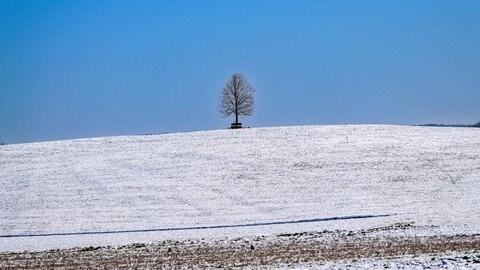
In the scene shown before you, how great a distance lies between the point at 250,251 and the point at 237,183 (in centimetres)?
1739

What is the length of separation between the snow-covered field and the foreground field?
0.07 m

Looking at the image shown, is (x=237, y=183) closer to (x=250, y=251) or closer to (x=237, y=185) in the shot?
(x=237, y=185)

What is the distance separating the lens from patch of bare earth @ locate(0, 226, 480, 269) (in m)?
17.0

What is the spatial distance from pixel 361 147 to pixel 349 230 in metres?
20.3

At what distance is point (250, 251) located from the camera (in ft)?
61.5

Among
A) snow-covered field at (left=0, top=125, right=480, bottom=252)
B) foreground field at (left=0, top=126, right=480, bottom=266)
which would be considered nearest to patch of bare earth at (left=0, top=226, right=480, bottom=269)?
foreground field at (left=0, top=126, right=480, bottom=266)

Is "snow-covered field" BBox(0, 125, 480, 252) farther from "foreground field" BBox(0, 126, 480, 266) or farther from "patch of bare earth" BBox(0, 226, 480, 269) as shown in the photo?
"patch of bare earth" BBox(0, 226, 480, 269)

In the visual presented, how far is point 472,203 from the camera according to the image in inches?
1168

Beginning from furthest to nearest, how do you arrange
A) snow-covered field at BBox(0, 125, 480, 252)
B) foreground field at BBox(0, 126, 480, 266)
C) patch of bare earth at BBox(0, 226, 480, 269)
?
snow-covered field at BBox(0, 125, 480, 252) < foreground field at BBox(0, 126, 480, 266) < patch of bare earth at BBox(0, 226, 480, 269)

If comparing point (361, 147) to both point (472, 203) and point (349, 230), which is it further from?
point (349, 230)

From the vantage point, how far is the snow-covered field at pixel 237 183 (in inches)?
1084

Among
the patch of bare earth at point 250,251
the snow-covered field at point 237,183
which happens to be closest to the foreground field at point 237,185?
the snow-covered field at point 237,183

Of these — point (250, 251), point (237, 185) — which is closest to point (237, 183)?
point (237, 185)

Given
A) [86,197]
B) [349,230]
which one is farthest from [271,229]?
[86,197]
